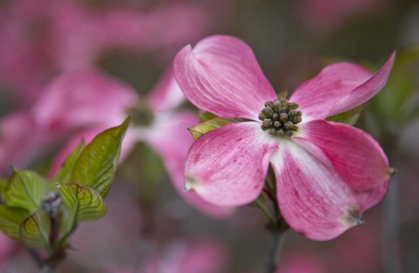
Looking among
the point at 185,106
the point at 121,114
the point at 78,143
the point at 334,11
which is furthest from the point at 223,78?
the point at 334,11

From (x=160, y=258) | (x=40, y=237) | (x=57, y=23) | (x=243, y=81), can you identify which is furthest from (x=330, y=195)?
(x=57, y=23)

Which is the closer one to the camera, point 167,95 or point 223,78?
point 223,78

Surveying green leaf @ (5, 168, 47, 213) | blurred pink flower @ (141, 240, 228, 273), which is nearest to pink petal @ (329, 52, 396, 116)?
green leaf @ (5, 168, 47, 213)

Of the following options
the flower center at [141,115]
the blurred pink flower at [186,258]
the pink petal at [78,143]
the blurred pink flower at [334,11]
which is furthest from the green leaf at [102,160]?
the blurred pink flower at [334,11]

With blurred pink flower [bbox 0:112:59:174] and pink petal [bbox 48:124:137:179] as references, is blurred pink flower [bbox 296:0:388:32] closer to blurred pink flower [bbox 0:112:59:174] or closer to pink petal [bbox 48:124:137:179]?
pink petal [bbox 48:124:137:179]

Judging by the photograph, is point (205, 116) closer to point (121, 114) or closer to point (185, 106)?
point (121, 114)
